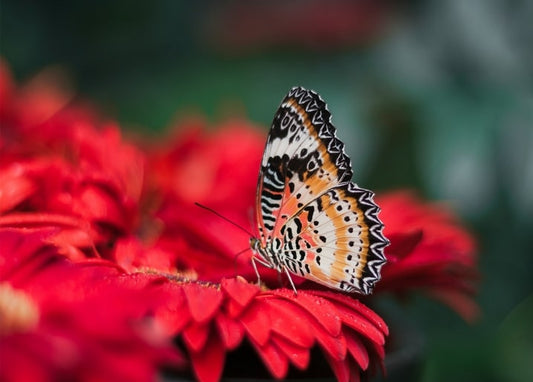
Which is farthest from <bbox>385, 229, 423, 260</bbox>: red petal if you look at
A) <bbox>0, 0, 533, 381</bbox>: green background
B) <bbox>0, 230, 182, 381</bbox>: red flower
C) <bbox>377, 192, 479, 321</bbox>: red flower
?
<bbox>0, 0, 533, 381</bbox>: green background

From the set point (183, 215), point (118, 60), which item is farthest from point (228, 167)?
point (118, 60)

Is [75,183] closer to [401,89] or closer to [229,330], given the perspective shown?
[229,330]

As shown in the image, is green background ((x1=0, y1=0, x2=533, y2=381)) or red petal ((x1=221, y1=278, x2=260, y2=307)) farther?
green background ((x1=0, y1=0, x2=533, y2=381))

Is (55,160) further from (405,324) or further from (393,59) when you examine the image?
(393,59)

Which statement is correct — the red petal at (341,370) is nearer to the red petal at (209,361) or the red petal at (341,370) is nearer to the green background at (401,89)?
the red petal at (209,361)

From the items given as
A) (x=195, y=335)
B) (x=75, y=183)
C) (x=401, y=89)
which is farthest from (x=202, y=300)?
(x=401, y=89)

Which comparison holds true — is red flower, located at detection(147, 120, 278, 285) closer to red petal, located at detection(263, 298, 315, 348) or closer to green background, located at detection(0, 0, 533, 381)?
red petal, located at detection(263, 298, 315, 348)

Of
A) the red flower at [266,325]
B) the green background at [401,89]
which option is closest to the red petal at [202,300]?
the red flower at [266,325]
